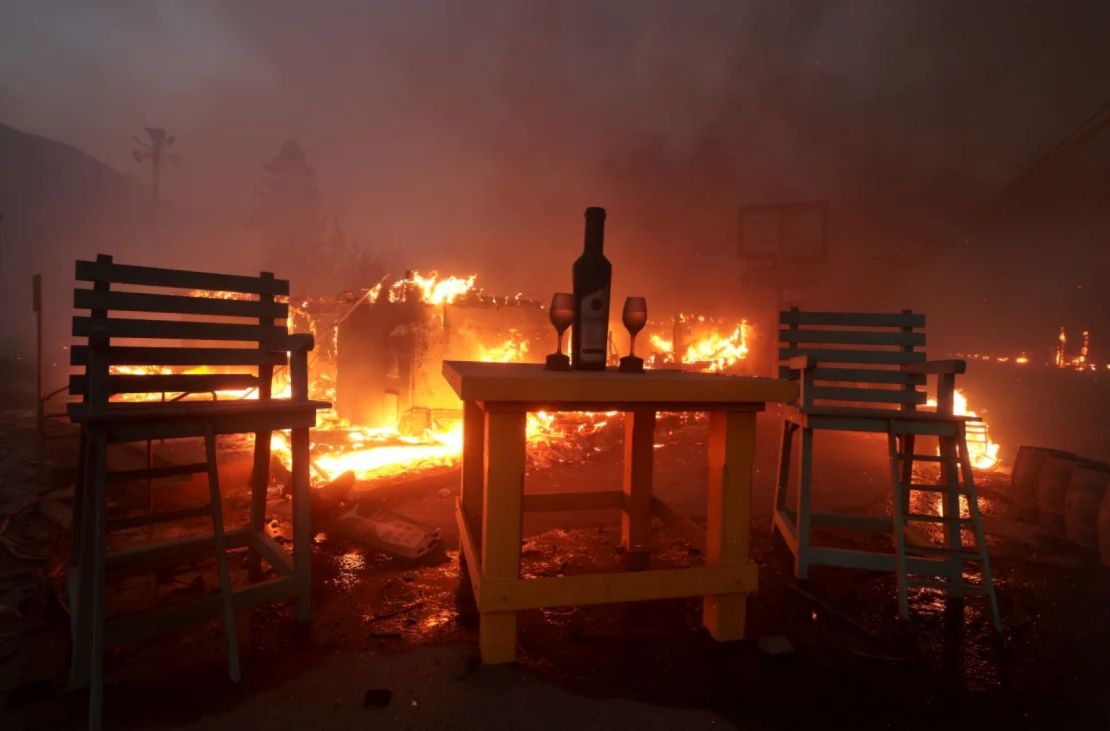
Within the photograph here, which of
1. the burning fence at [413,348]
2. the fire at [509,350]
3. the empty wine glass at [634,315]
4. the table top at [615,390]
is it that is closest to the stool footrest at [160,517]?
the table top at [615,390]

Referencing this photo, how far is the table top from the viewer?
2.17 metres

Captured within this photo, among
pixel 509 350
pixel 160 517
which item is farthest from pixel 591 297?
pixel 509 350

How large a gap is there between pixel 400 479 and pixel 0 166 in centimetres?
6686

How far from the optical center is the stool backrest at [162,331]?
237 centimetres

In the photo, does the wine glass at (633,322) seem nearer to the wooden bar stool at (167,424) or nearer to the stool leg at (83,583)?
the wooden bar stool at (167,424)

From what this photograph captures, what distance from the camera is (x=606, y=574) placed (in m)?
2.43

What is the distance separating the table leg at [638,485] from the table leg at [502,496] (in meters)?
1.54

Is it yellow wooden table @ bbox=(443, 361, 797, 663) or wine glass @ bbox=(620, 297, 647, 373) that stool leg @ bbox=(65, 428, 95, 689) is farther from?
wine glass @ bbox=(620, 297, 647, 373)

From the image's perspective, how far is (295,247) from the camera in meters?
43.2

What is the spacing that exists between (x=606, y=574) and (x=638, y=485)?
4.67 ft

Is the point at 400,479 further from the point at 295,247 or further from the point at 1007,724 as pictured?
the point at 295,247

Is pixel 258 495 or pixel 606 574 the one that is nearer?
pixel 606 574

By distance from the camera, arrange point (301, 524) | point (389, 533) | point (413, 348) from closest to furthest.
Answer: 1. point (301, 524)
2. point (389, 533)
3. point (413, 348)

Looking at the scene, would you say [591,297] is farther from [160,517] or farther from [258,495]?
[160,517]
